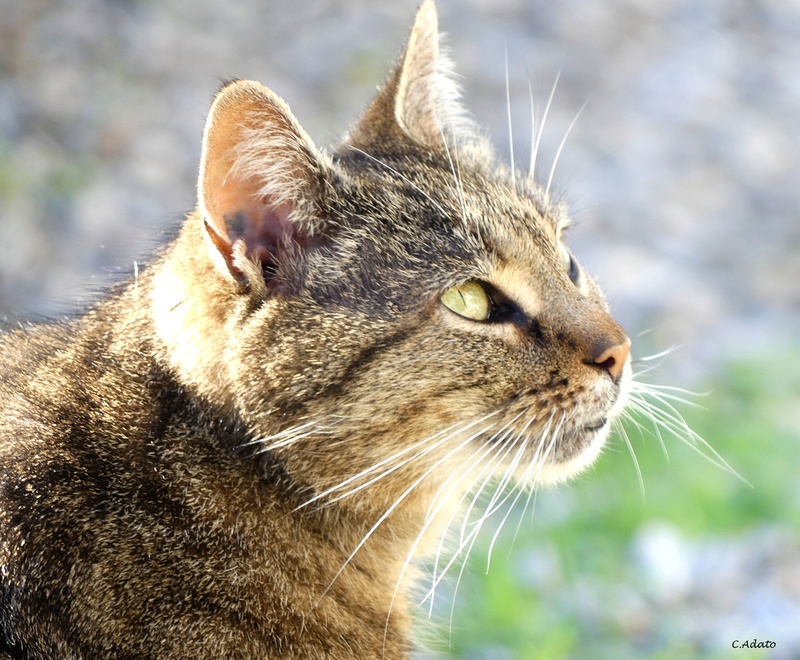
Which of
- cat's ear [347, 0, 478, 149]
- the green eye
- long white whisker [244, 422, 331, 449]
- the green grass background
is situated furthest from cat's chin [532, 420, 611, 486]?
cat's ear [347, 0, 478, 149]

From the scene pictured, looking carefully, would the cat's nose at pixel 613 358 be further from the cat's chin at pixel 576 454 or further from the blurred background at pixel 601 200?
the blurred background at pixel 601 200

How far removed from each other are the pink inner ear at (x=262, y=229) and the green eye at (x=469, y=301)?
46 centimetres

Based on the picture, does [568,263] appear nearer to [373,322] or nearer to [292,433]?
[373,322]

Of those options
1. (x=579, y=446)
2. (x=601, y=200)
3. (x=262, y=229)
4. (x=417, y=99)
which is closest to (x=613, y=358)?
(x=579, y=446)

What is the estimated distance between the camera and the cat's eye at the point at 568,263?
3016 mm

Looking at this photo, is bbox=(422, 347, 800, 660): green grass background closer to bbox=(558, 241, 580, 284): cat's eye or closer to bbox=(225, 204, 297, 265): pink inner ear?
bbox=(558, 241, 580, 284): cat's eye

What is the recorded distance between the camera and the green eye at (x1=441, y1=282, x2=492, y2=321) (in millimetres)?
2717

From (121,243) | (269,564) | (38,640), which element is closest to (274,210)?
(269,564)

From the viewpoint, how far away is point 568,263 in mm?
3080

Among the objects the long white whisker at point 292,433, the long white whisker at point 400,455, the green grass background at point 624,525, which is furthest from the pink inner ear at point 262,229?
the green grass background at point 624,525

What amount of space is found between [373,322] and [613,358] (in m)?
0.67

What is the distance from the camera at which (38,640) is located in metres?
2.21

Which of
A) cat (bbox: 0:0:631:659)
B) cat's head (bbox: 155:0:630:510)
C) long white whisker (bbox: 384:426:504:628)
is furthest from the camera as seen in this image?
long white whisker (bbox: 384:426:504:628)

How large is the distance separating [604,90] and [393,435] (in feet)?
19.9
